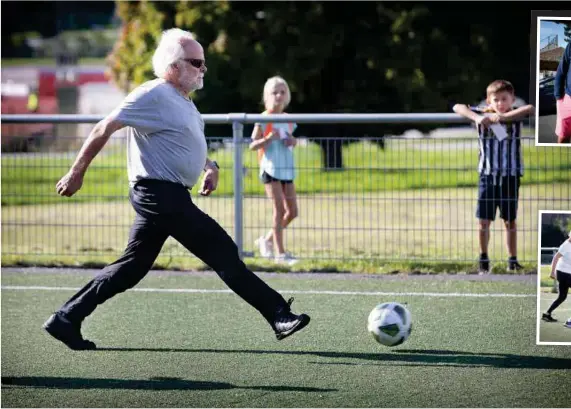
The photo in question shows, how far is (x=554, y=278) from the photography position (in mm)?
4984

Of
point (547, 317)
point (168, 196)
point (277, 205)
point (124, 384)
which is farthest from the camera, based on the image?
point (277, 205)

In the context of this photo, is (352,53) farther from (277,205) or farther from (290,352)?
(290,352)

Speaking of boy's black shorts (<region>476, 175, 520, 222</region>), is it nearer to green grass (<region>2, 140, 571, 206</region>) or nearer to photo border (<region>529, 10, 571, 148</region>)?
green grass (<region>2, 140, 571, 206</region>)

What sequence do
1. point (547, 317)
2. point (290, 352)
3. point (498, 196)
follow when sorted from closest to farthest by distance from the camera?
1. point (547, 317)
2. point (290, 352)
3. point (498, 196)

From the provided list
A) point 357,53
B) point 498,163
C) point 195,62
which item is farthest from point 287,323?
point 357,53

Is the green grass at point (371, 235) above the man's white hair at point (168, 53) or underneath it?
underneath

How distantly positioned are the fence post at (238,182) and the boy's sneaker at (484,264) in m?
2.14

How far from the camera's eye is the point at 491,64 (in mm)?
23719

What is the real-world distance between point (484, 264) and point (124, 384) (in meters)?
4.69

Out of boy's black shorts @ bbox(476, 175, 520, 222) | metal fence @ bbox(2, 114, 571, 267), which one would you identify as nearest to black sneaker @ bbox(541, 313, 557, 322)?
metal fence @ bbox(2, 114, 571, 267)

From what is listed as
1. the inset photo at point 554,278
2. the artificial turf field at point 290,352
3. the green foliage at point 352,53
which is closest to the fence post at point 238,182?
the artificial turf field at point 290,352

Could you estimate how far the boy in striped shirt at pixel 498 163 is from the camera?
9.13m

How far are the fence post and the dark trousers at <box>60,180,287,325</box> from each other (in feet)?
11.6

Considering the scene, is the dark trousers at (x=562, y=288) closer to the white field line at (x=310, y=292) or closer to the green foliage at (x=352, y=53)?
the white field line at (x=310, y=292)
